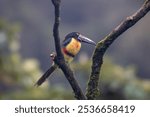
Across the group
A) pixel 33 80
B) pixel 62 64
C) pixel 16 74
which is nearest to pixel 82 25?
pixel 16 74

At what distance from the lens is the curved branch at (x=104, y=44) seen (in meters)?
2.12

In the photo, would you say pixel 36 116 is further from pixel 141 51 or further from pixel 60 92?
pixel 141 51

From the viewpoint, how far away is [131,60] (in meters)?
6.50

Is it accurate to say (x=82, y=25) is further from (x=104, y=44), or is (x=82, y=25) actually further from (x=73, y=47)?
(x=104, y=44)

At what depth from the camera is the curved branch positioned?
212 centimetres

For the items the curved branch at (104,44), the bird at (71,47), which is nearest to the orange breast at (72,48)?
the bird at (71,47)

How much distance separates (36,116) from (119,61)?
341 centimetres

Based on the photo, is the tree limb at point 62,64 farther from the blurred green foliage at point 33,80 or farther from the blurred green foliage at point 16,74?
the blurred green foliage at point 16,74

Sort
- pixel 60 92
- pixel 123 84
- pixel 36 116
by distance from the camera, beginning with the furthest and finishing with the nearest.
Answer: pixel 60 92 → pixel 123 84 → pixel 36 116

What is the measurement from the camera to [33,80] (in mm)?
4121

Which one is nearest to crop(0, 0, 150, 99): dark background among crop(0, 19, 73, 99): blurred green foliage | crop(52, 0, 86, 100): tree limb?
crop(0, 19, 73, 99): blurred green foliage

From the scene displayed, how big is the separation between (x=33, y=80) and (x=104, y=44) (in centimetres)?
200

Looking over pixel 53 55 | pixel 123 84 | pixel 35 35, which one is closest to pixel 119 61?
pixel 35 35

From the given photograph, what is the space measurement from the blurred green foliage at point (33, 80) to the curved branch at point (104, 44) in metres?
1.42
